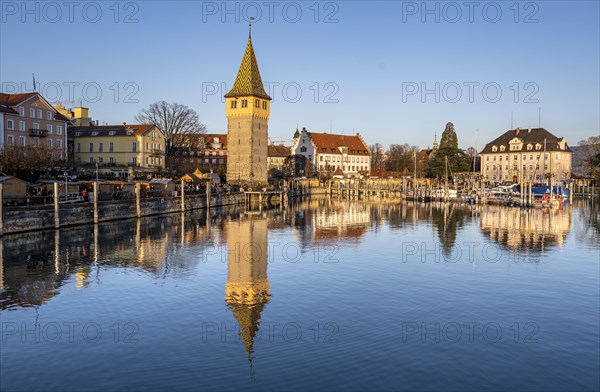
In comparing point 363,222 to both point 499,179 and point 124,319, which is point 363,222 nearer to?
point 124,319

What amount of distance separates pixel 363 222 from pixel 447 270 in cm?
2362

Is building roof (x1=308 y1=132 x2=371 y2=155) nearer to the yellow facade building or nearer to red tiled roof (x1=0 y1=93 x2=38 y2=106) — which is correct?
the yellow facade building

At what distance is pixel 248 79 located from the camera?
75938mm

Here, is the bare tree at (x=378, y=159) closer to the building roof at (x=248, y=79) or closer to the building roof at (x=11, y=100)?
the building roof at (x=248, y=79)

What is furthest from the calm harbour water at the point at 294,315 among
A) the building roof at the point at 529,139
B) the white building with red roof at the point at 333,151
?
the white building with red roof at the point at 333,151

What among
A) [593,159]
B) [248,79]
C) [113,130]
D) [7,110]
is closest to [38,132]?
[7,110]

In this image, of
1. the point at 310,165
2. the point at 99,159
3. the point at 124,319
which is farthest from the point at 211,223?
the point at 310,165

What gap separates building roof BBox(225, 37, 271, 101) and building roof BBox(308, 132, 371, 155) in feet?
141

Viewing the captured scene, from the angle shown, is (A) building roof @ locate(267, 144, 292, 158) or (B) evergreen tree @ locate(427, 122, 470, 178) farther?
(A) building roof @ locate(267, 144, 292, 158)

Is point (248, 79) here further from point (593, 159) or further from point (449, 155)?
point (593, 159)

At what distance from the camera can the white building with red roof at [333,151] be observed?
119m

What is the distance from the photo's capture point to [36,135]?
203 ft

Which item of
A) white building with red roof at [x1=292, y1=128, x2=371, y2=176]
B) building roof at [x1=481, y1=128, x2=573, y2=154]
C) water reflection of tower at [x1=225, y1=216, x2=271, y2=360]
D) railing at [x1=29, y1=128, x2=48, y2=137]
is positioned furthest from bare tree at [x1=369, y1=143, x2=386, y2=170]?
water reflection of tower at [x1=225, y1=216, x2=271, y2=360]

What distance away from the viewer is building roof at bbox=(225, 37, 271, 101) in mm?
75562
